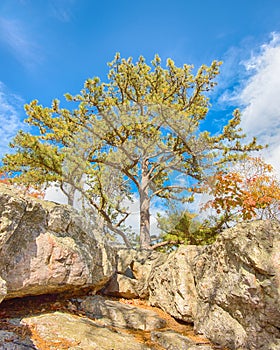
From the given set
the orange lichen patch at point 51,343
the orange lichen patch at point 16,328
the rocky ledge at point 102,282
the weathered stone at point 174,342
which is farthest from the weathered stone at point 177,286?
the orange lichen patch at point 16,328

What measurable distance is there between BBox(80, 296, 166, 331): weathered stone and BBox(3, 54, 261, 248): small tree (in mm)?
4020

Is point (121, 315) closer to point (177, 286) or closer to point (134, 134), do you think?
point (177, 286)

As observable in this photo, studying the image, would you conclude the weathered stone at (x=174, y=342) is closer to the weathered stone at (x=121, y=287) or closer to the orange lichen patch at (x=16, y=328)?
the orange lichen patch at (x=16, y=328)

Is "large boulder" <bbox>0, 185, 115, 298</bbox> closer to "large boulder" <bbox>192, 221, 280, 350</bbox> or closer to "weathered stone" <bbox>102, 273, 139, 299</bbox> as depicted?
"weathered stone" <bbox>102, 273, 139, 299</bbox>

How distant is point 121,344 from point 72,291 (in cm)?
186

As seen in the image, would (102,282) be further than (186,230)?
No

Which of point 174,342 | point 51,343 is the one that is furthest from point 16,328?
point 174,342

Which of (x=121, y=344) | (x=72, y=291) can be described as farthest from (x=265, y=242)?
(x=72, y=291)

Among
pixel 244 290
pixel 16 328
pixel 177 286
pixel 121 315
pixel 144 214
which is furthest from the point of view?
pixel 144 214

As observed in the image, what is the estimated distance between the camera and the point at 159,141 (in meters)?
10.2

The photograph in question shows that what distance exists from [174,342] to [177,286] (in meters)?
1.83

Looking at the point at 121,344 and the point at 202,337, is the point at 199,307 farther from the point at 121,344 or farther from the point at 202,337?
the point at 121,344

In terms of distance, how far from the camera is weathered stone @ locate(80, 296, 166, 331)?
4943 millimetres

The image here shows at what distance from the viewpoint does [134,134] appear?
9.84 metres
